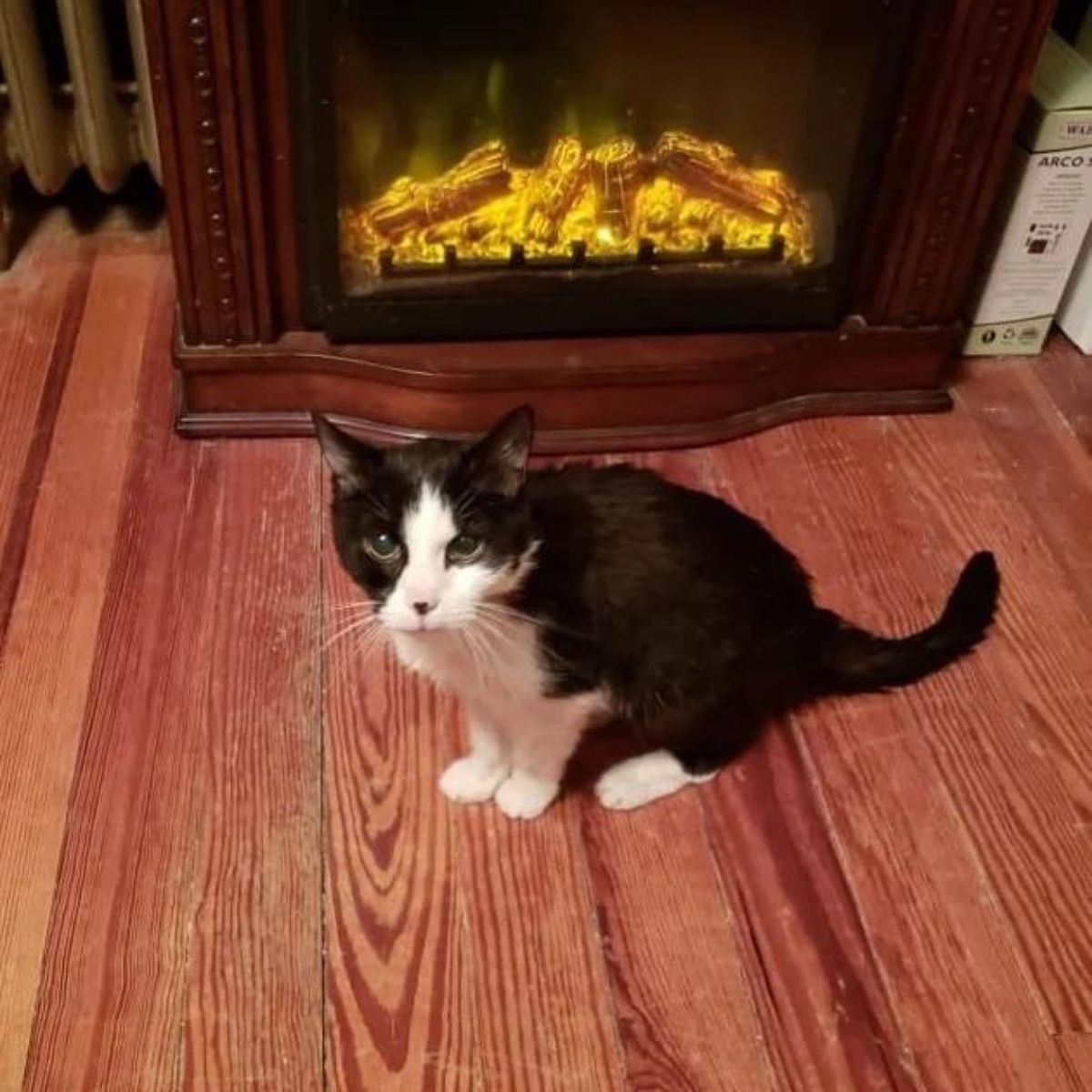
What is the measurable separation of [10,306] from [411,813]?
102 cm

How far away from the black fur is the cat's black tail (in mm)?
19

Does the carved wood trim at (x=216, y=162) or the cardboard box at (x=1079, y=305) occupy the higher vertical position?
the carved wood trim at (x=216, y=162)

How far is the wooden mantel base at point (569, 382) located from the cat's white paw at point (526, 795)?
524 mm

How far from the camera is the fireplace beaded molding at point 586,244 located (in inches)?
57.4

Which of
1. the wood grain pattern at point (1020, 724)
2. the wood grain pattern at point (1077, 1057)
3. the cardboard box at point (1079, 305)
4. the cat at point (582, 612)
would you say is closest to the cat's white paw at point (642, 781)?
the cat at point (582, 612)

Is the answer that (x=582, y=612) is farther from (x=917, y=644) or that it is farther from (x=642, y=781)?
(x=917, y=644)

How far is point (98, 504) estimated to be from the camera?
157 centimetres

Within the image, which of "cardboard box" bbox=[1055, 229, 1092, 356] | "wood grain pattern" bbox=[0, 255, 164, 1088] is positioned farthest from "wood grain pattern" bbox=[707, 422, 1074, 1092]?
"wood grain pattern" bbox=[0, 255, 164, 1088]

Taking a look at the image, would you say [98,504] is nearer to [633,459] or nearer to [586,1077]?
[633,459]

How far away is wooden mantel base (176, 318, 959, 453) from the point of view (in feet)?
5.27

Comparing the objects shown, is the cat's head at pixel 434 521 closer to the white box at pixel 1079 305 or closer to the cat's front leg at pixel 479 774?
the cat's front leg at pixel 479 774

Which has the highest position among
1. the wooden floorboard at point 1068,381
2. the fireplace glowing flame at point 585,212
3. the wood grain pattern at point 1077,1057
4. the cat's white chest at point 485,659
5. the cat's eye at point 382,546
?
the cat's eye at point 382,546

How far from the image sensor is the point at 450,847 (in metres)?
1.27

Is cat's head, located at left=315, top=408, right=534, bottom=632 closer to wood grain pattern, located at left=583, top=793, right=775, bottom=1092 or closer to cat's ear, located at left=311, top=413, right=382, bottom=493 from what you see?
cat's ear, located at left=311, top=413, right=382, bottom=493
